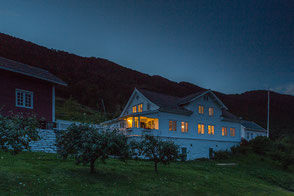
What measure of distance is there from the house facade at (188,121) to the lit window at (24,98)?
9843mm

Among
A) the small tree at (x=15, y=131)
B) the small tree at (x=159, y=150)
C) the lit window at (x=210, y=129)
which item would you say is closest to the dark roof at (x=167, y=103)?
the lit window at (x=210, y=129)

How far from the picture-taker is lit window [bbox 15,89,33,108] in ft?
66.1

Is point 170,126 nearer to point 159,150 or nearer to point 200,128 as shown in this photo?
point 200,128

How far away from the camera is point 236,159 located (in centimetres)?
3119

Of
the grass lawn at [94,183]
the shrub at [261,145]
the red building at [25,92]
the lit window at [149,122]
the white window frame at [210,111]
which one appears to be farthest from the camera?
the shrub at [261,145]

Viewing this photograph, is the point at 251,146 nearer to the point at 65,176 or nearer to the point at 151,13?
the point at 151,13

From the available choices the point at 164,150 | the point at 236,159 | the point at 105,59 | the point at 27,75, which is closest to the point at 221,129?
the point at 236,159

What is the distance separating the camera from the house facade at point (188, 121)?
94.3 feet

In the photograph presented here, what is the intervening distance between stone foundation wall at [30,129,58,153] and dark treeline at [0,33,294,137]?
53.8m

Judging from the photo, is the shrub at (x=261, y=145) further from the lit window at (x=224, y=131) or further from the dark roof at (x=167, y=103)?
the dark roof at (x=167, y=103)

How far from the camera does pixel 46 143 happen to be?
1842cm

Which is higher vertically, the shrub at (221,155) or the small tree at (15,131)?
the small tree at (15,131)

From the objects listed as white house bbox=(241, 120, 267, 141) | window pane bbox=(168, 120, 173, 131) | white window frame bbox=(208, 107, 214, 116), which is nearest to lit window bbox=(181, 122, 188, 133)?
window pane bbox=(168, 120, 173, 131)

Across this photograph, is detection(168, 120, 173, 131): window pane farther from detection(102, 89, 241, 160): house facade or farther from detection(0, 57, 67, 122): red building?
detection(0, 57, 67, 122): red building
